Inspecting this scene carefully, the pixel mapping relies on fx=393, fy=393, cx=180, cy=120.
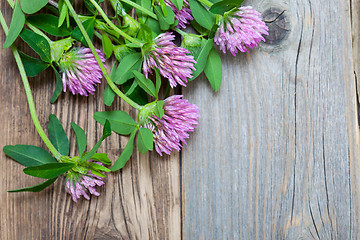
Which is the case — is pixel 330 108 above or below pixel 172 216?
above

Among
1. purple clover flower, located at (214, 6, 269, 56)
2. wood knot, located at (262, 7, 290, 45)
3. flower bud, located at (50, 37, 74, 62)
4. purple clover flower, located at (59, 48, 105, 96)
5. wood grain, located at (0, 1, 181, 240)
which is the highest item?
wood knot, located at (262, 7, 290, 45)

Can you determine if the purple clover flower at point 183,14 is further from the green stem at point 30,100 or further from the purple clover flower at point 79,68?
the green stem at point 30,100

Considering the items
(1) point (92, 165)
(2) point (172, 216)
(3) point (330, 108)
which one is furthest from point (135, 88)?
(3) point (330, 108)

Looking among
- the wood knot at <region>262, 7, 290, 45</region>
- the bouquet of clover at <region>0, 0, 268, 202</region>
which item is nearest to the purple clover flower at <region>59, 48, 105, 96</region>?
the bouquet of clover at <region>0, 0, 268, 202</region>

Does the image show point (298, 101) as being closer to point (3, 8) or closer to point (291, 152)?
point (291, 152)

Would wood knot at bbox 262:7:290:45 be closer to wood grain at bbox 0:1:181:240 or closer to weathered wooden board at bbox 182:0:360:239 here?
weathered wooden board at bbox 182:0:360:239

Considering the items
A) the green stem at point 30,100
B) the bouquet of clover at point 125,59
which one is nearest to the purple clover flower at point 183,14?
the bouquet of clover at point 125,59
